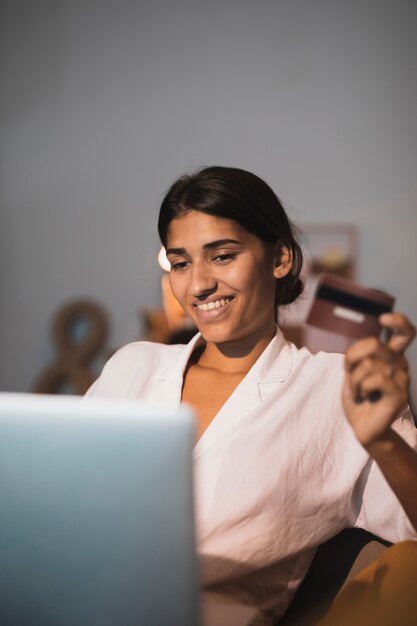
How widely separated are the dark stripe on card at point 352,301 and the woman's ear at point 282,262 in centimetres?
18

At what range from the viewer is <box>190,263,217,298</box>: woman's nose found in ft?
3.77

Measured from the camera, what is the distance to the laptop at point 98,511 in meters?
0.56

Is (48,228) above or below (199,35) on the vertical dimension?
below

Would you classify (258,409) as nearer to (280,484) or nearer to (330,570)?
(280,484)

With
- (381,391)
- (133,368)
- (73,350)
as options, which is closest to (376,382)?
(381,391)

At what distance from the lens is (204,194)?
1.15 metres

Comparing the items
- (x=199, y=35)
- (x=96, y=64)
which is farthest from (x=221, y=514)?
(x=96, y=64)

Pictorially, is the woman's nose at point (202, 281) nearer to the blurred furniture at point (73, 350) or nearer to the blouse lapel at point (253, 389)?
the blouse lapel at point (253, 389)

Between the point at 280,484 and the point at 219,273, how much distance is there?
0.37 meters

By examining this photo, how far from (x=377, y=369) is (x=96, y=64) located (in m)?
3.08

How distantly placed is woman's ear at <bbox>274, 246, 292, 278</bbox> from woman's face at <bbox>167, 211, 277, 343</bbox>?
0.01m

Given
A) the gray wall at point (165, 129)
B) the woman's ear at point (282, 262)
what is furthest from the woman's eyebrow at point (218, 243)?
the gray wall at point (165, 129)

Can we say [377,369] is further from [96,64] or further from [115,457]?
[96,64]

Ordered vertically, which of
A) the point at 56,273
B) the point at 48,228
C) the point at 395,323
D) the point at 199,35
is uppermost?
the point at 199,35
